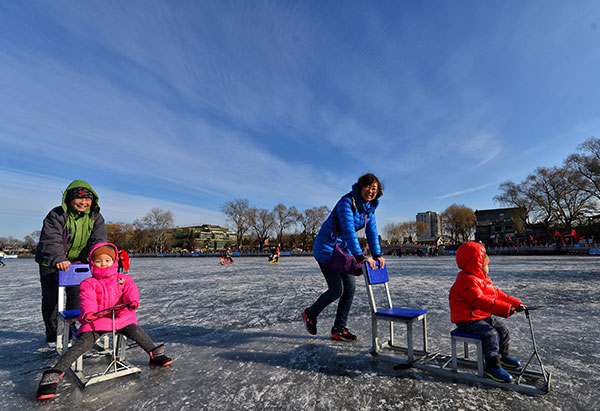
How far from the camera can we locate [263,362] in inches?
109

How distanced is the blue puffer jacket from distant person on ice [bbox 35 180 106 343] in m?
2.50

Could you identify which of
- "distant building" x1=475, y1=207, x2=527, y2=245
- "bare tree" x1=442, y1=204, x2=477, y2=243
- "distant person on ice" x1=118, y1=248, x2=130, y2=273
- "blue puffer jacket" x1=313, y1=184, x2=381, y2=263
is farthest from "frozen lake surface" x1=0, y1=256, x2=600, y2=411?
"bare tree" x1=442, y1=204, x2=477, y2=243

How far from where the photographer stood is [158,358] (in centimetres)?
265

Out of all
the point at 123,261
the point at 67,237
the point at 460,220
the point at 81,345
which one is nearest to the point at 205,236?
the point at 460,220

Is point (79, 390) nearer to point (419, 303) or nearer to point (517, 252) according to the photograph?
point (419, 303)

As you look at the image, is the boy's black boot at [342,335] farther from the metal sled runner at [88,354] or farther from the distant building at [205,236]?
the distant building at [205,236]

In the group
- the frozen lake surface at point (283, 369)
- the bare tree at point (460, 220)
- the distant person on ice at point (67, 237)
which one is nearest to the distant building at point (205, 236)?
the bare tree at point (460, 220)

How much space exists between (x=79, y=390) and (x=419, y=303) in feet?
16.3

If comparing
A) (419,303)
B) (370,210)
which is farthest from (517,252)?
(370,210)

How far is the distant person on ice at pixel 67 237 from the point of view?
3.05m

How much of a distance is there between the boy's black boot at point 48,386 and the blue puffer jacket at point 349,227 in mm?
2366

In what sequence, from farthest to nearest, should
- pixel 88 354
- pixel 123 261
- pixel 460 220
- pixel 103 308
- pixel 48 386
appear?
pixel 460 220 → pixel 123 261 → pixel 88 354 → pixel 103 308 → pixel 48 386

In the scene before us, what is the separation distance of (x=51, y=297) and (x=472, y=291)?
13.4 feet

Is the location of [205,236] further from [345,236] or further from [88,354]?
[345,236]
